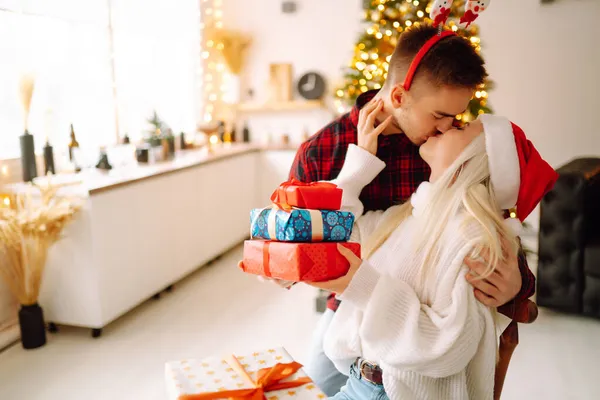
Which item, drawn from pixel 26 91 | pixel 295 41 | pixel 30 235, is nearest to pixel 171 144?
pixel 26 91

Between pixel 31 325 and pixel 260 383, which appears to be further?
pixel 31 325

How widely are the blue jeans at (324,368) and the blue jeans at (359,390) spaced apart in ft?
0.50

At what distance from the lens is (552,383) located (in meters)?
2.38

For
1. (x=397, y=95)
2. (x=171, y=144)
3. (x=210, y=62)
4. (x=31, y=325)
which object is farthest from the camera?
(x=210, y=62)

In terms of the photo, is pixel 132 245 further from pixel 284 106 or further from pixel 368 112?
pixel 284 106

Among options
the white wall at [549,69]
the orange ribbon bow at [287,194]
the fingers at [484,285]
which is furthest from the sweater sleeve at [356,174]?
the white wall at [549,69]

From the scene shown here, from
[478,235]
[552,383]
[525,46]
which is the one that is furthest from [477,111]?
[478,235]

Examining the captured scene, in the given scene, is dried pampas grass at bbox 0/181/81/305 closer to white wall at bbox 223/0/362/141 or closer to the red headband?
the red headband

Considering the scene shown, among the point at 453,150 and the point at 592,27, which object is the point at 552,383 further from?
the point at 592,27

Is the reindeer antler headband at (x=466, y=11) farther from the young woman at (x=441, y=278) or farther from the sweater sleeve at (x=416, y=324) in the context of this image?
the sweater sleeve at (x=416, y=324)

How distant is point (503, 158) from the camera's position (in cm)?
109

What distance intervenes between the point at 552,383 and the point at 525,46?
2.99m

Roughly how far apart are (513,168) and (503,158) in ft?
0.10

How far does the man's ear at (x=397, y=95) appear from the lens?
4.08 feet
